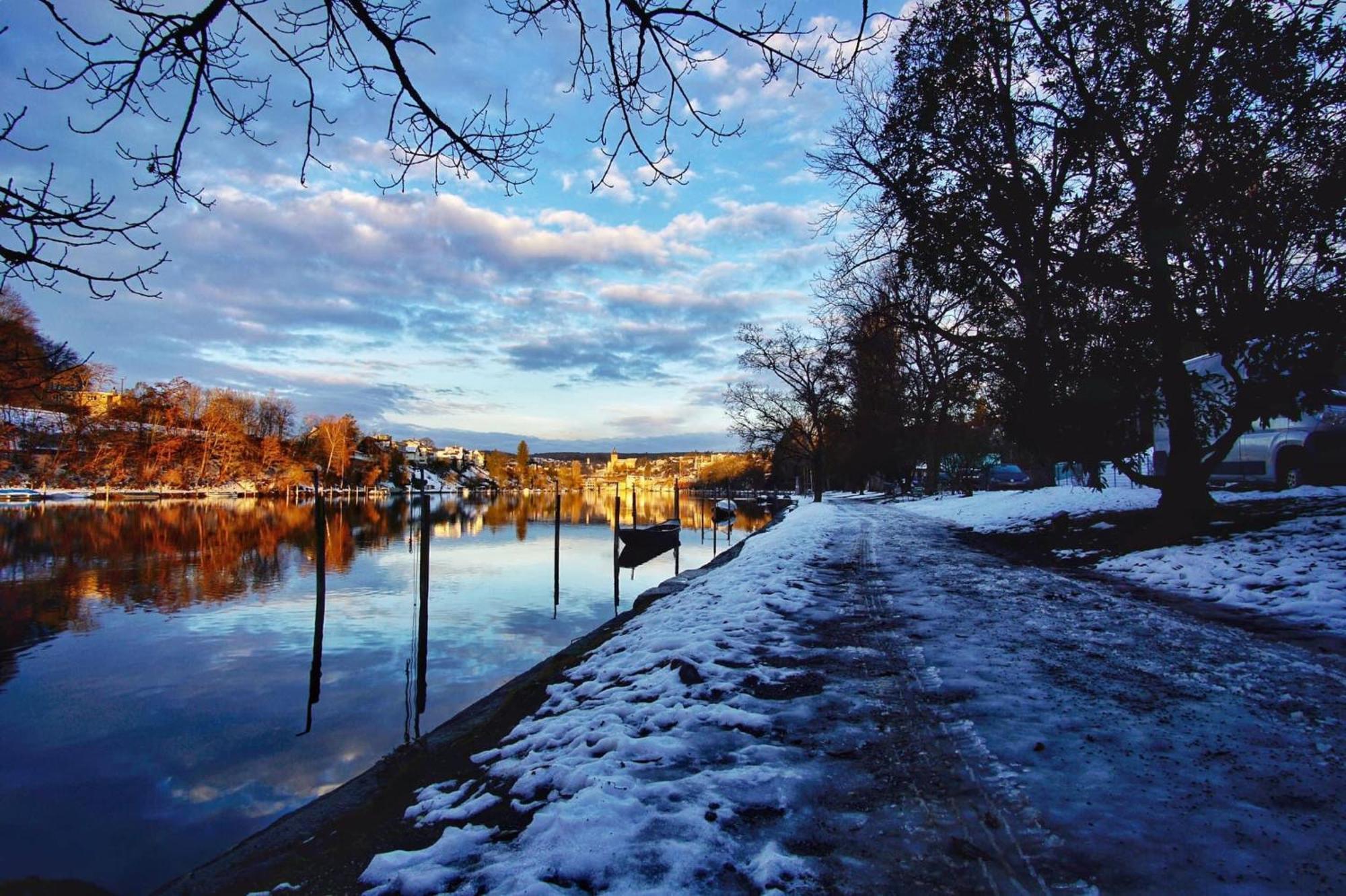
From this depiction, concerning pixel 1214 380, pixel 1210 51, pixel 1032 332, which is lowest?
pixel 1214 380

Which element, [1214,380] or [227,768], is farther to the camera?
[1214,380]

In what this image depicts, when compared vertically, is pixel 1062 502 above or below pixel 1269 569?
above

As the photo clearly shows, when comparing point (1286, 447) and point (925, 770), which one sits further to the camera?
point (1286, 447)

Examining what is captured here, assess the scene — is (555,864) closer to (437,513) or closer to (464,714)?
(464,714)

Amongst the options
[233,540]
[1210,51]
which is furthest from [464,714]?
[233,540]

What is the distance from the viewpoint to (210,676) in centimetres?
1046

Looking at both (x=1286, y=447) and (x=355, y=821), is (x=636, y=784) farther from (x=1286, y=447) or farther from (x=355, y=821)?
(x=1286, y=447)

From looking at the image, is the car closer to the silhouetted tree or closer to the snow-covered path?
the silhouetted tree

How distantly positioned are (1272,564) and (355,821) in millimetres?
9681

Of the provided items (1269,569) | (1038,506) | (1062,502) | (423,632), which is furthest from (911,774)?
(1038,506)

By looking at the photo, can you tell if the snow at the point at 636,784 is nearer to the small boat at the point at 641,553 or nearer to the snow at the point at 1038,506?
the snow at the point at 1038,506

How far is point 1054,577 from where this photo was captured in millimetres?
8469

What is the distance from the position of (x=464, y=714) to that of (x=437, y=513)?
221ft

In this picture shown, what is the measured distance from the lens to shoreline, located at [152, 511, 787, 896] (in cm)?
348
